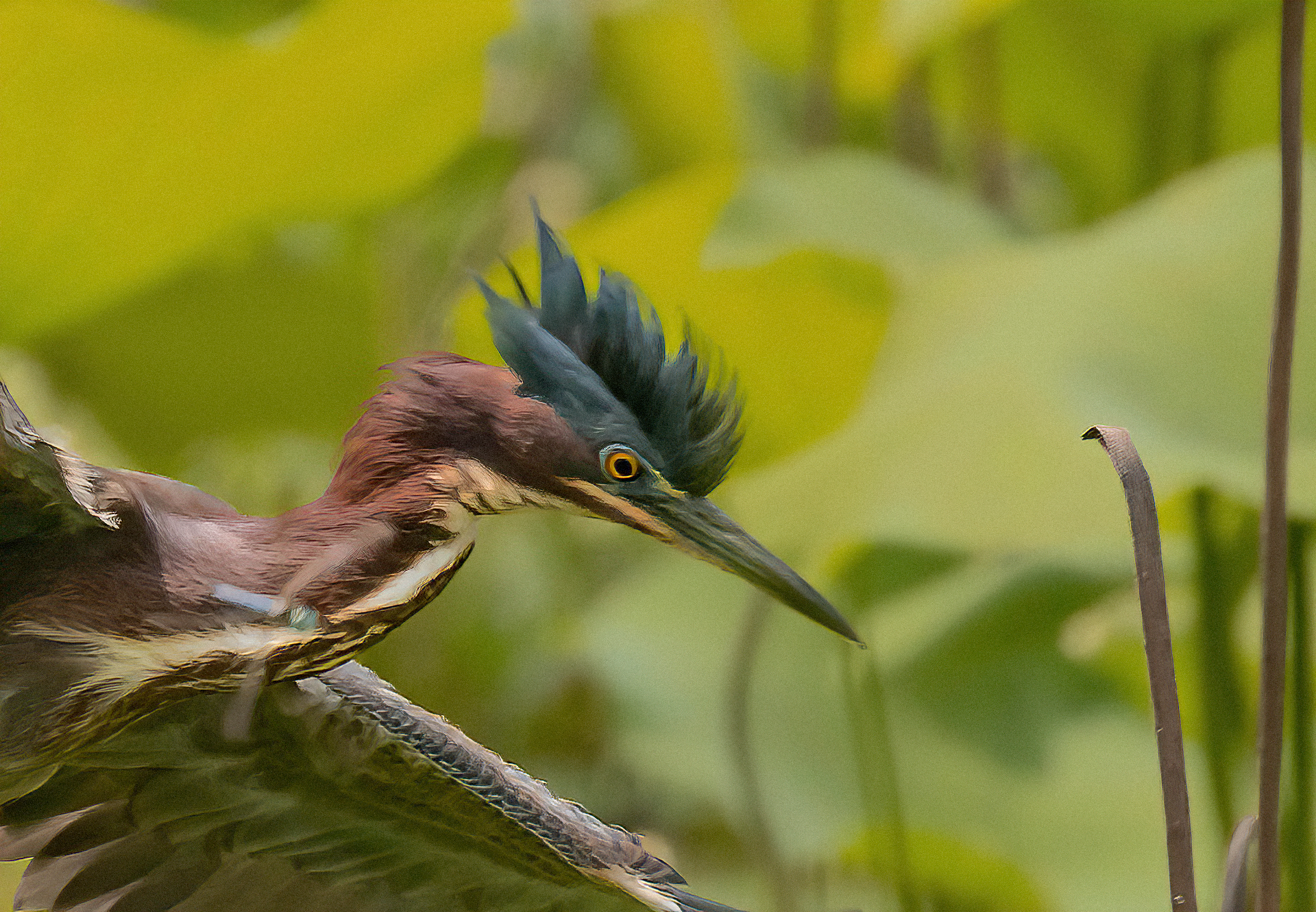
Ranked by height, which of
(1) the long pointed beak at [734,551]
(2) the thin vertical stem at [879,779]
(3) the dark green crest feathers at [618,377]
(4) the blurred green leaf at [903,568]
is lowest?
(2) the thin vertical stem at [879,779]

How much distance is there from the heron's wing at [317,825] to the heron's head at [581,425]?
0.10m

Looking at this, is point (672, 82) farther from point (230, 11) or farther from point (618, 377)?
point (618, 377)

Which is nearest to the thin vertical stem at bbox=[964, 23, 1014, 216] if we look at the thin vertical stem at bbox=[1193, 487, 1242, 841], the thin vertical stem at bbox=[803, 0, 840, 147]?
the thin vertical stem at bbox=[803, 0, 840, 147]

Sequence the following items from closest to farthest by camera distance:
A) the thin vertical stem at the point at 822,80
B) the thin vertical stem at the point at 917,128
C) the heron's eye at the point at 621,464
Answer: the heron's eye at the point at 621,464 → the thin vertical stem at the point at 822,80 → the thin vertical stem at the point at 917,128

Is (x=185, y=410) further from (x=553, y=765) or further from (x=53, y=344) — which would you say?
(x=553, y=765)

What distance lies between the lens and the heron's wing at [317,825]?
0.35 metres

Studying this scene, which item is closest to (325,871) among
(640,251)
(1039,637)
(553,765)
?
(640,251)

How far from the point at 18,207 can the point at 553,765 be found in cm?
99

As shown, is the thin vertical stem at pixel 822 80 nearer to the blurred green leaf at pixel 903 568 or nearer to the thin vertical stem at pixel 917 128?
the thin vertical stem at pixel 917 128

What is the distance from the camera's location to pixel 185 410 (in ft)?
4.46

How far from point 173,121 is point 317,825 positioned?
1.92 ft

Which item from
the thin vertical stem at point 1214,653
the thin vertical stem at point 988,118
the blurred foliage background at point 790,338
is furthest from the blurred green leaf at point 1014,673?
the thin vertical stem at point 988,118

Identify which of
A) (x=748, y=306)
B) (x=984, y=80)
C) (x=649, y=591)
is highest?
(x=984, y=80)

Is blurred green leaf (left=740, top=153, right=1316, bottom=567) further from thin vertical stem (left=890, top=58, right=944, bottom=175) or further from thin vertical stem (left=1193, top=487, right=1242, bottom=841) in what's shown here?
thin vertical stem (left=890, top=58, right=944, bottom=175)
